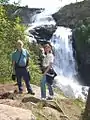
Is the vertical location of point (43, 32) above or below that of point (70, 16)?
below

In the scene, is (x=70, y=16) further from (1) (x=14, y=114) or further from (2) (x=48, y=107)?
(1) (x=14, y=114)

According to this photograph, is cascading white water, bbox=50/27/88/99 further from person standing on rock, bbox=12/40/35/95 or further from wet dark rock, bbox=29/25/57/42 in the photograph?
person standing on rock, bbox=12/40/35/95

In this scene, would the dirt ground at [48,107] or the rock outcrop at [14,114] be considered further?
the dirt ground at [48,107]

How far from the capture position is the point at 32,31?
1726 inches

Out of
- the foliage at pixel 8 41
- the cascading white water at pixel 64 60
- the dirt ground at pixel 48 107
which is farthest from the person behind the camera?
the cascading white water at pixel 64 60

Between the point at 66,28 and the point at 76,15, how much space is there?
422 cm

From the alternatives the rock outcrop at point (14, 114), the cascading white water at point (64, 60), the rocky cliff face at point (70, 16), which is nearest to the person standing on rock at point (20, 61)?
the rock outcrop at point (14, 114)

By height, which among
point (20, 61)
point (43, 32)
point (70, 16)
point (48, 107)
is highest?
point (20, 61)

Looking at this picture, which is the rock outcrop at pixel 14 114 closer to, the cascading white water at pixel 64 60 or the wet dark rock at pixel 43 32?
the cascading white water at pixel 64 60

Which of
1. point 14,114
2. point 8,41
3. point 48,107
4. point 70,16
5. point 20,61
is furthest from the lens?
point 70,16

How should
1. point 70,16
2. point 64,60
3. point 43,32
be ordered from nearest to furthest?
1. point 64,60
2. point 43,32
3. point 70,16

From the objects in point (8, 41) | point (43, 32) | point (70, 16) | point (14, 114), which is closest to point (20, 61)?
point (14, 114)

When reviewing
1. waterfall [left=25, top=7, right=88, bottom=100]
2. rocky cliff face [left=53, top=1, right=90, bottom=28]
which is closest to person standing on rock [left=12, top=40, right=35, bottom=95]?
waterfall [left=25, top=7, right=88, bottom=100]

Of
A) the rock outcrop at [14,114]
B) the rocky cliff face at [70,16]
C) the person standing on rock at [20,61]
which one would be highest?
the person standing on rock at [20,61]
